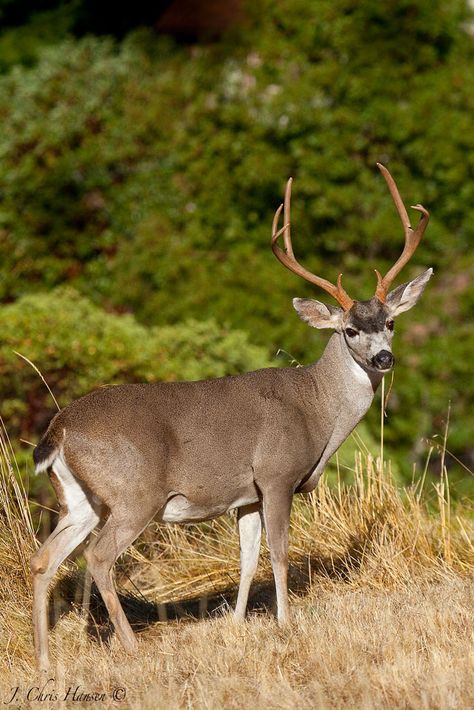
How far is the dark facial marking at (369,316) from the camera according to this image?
21.7ft

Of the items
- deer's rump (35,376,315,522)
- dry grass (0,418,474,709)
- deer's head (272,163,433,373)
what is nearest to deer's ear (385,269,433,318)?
deer's head (272,163,433,373)

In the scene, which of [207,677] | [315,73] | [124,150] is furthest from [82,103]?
[207,677]

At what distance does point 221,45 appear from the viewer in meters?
16.3

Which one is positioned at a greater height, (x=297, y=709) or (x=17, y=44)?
(x=297, y=709)

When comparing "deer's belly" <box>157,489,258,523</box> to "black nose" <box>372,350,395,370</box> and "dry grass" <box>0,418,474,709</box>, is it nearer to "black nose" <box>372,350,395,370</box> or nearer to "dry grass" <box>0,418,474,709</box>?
"dry grass" <box>0,418,474,709</box>

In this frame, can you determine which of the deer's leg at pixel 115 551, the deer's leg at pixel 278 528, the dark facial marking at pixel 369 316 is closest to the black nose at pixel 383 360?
the dark facial marking at pixel 369 316

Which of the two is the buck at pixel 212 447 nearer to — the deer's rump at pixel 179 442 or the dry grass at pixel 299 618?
the deer's rump at pixel 179 442

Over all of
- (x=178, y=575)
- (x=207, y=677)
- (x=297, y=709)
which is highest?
(x=297, y=709)

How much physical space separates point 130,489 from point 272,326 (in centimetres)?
869

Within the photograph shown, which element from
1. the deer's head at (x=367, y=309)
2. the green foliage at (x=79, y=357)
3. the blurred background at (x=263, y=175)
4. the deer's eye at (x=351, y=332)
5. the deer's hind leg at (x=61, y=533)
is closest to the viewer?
the deer's hind leg at (x=61, y=533)

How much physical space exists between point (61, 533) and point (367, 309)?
6.93ft

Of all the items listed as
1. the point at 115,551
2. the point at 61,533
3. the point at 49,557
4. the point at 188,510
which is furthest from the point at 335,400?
the point at 49,557

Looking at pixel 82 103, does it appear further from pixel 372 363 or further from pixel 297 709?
pixel 297 709
